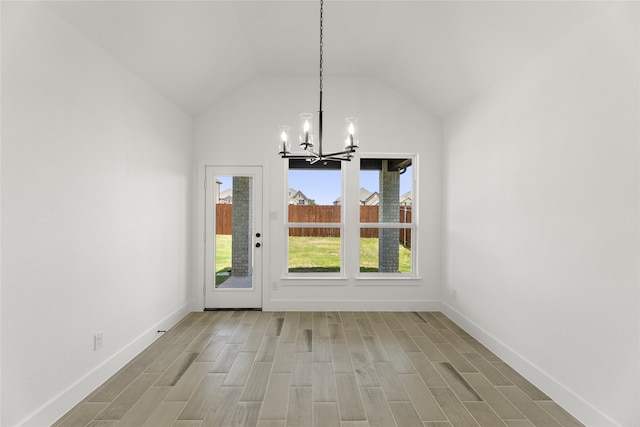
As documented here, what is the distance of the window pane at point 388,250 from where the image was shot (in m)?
4.80

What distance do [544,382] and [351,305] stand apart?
96.2 inches

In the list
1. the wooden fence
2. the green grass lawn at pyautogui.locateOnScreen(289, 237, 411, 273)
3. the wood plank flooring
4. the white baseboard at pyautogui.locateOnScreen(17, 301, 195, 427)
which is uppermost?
the wooden fence

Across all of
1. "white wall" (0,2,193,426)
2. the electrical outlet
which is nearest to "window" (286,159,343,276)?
"white wall" (0,2,193,426)

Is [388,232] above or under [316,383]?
above

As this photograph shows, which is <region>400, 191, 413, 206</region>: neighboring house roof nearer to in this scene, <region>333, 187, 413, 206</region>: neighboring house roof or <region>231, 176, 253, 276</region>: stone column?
<region>333, 187, 413, 206</region>: neighboring house roof

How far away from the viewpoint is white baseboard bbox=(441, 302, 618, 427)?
211 cm

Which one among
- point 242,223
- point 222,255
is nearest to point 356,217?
point 242,223

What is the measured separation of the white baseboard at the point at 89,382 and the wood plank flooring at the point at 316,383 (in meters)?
0.06

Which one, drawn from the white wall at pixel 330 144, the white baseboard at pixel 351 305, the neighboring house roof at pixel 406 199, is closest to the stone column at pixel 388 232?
the neighboring house roof at pixel 406 199

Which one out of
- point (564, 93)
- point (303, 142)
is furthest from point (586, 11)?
point (303, 142)

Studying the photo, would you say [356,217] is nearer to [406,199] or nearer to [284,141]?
[406,199]

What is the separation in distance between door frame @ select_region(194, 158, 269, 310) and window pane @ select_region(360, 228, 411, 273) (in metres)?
1.50

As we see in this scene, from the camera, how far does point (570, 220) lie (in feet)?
7.72

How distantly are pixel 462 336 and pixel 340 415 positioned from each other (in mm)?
2072
